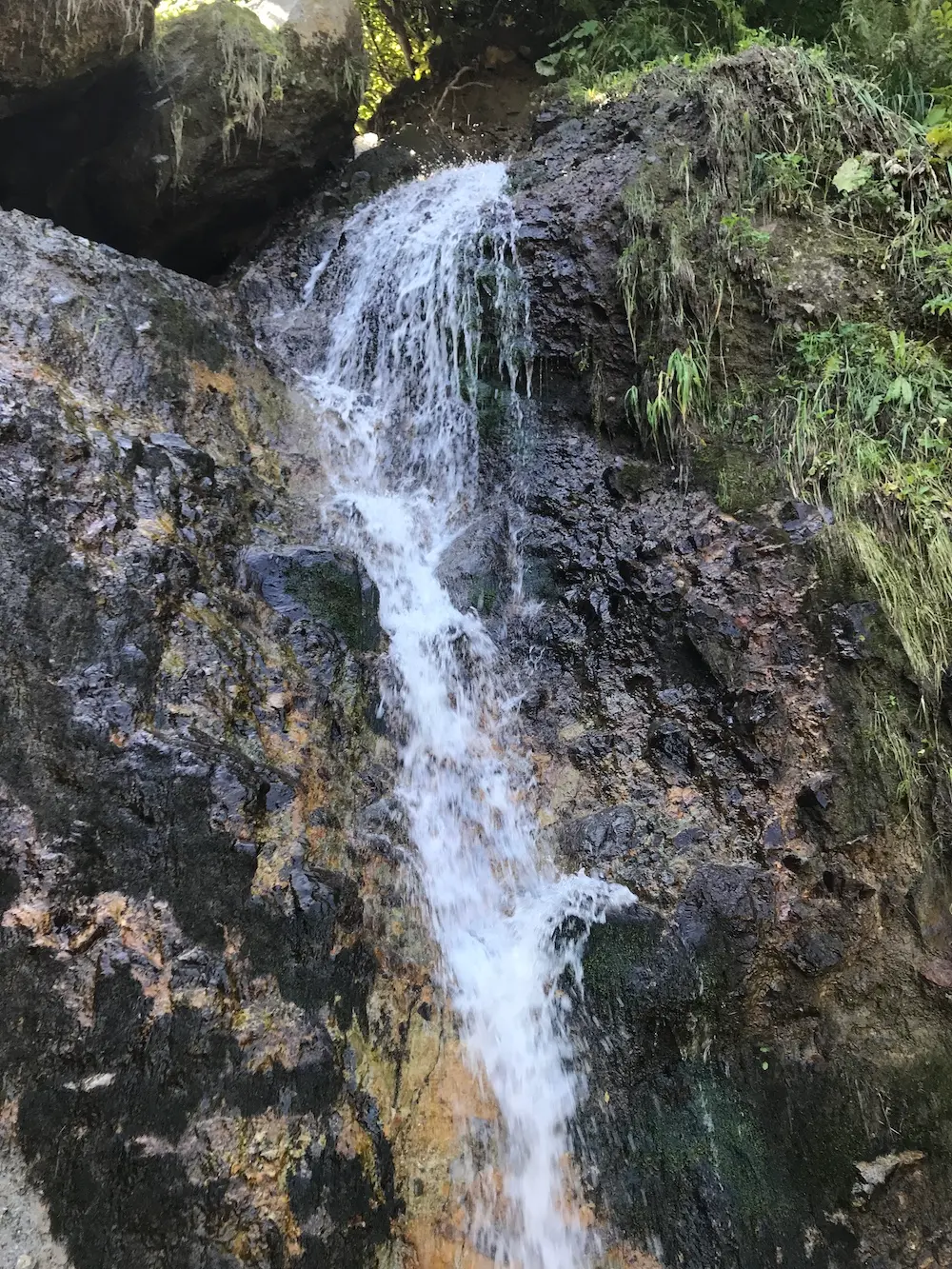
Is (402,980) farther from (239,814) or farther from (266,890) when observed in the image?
(239,814)

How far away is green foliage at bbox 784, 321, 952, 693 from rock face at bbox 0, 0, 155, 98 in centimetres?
484

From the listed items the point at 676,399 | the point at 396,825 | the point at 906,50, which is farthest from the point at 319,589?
the point at 906,50

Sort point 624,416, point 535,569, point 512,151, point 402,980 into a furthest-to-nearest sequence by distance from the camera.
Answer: point 512,151 < point 624,416 < point 535,569 < point 402,980

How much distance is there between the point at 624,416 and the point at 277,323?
2758mm

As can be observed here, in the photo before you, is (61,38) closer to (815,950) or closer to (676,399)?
(676,399)

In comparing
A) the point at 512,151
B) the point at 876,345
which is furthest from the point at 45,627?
the point at 512,151

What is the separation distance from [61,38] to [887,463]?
556 centimetres

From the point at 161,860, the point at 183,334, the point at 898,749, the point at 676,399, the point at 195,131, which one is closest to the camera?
the point at 161,860

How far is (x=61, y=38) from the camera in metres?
4.85

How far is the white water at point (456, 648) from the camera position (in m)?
3.03

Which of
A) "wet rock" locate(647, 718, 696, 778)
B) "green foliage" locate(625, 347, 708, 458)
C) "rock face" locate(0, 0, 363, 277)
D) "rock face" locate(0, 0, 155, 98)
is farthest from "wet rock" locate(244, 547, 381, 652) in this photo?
"rock face" locate(0, 0, 363, 277)

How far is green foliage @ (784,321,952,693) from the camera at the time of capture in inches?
146

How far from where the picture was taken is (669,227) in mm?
4855

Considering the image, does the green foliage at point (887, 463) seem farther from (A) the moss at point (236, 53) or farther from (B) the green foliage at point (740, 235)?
(A) the moss at point (236, 53)
